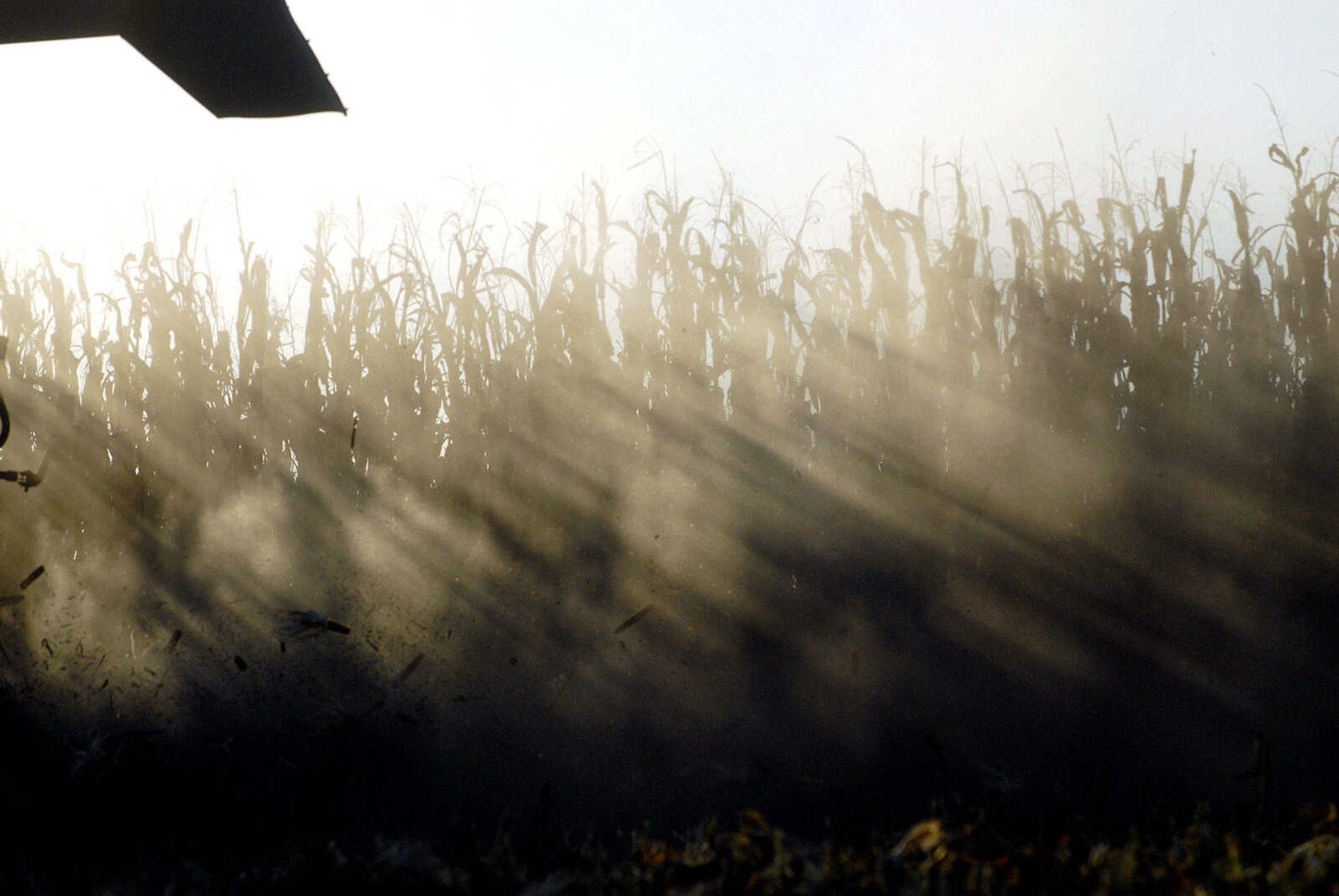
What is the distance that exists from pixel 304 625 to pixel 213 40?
4.76 feet

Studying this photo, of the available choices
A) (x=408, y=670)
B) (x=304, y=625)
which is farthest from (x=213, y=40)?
(x=408, y=670)

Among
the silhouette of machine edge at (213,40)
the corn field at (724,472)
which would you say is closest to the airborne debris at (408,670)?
the corn field at (724,472)

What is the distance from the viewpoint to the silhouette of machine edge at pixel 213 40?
162cm

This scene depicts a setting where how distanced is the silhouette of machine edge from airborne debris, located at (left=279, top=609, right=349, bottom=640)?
1.25 meters

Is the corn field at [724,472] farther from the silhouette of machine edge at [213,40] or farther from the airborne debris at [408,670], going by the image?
the silhouette of machine edge at [213,40]

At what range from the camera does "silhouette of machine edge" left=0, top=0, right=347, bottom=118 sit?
63.8 inches

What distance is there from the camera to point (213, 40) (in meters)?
1.70

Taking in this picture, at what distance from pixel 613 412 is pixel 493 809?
1217 mm

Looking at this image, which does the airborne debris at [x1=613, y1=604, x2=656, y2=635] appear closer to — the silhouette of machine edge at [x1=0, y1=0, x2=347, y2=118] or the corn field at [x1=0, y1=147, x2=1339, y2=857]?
the corn field at [x1=0, y1=147, x2=1339, y2=857]

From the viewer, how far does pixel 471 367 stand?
3092 mm

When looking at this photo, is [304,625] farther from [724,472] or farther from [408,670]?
[724,472]

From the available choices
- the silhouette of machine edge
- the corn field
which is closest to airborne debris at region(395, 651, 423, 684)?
the corn field

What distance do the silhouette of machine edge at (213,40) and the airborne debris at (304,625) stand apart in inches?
49.2

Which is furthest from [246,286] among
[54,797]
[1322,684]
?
[1322,684]
